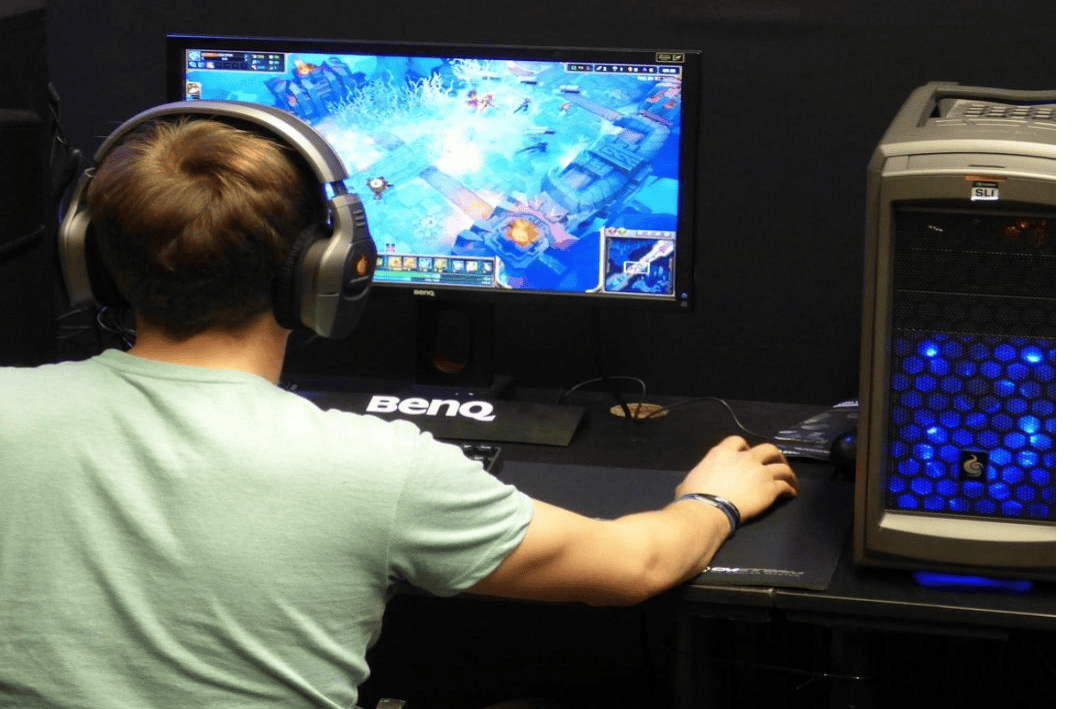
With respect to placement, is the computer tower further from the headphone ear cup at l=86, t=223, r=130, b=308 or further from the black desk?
the headphone ear cup at l=86, t=223, r=130, b=308

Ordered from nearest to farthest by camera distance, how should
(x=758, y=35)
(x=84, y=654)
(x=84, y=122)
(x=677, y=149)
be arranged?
1. (x=84, y=654)
2. (x=677, y=149)
3. (x=758, y=35)
4. (x=84, y=122)

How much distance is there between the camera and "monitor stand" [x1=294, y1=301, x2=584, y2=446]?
1.77 meters

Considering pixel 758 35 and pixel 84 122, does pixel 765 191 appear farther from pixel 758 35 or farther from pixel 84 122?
pixel 84 122

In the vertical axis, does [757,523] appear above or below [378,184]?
below

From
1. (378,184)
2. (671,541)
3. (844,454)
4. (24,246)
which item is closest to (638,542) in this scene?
(671,541)

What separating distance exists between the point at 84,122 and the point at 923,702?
54.1 inches

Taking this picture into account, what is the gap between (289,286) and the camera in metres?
1.08

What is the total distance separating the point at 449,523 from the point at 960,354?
528 mm

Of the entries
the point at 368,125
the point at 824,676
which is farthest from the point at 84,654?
the point at 368,125

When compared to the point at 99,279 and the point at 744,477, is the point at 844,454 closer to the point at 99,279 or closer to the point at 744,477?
the point at 744,477

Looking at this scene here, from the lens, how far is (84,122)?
6.82 ft

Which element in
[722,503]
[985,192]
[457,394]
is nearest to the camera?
[985,192]

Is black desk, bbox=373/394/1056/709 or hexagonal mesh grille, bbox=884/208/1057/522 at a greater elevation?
hexagonal mesh grille, bbox=884/208/1057/522

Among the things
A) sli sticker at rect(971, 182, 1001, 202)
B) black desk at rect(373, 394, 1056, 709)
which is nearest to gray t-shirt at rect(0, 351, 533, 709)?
black desk at rect(373, 394, 1056, 709)
